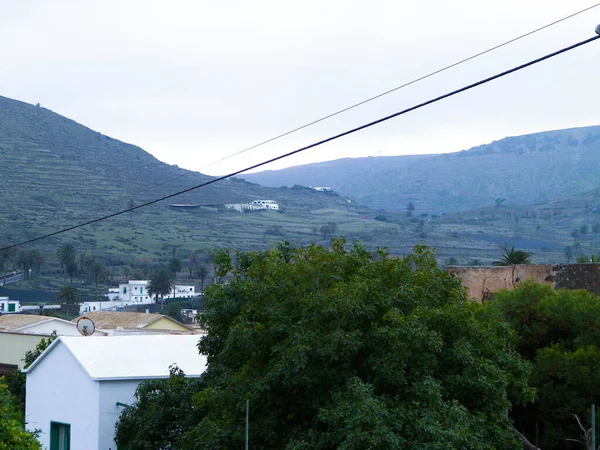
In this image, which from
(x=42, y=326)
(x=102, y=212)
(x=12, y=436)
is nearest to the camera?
(x=12, y=436)

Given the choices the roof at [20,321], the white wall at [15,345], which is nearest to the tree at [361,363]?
the white wall at [15,345]

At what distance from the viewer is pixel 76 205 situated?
164125mm

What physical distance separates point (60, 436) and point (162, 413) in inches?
209

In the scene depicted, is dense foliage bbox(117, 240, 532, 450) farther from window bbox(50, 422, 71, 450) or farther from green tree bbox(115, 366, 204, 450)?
window bbox(50, 422, 71, 450)

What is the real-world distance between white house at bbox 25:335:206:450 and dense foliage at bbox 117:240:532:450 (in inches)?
213

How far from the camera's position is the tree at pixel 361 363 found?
13.7 meters

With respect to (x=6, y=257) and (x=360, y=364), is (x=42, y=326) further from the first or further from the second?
(x=6, y=257)

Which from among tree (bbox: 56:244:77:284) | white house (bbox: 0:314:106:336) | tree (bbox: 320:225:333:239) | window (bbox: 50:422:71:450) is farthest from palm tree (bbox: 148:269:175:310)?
window (bbox: 50:422:71:450)

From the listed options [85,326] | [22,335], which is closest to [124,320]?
[22,335]

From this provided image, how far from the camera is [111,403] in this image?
861 inches

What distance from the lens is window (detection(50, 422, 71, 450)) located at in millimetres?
22791

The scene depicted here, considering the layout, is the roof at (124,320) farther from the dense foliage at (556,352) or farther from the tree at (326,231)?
the tree at (326,231)

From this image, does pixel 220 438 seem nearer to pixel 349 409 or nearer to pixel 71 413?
pixel 349 409

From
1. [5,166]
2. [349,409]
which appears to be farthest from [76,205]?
[349,409]
